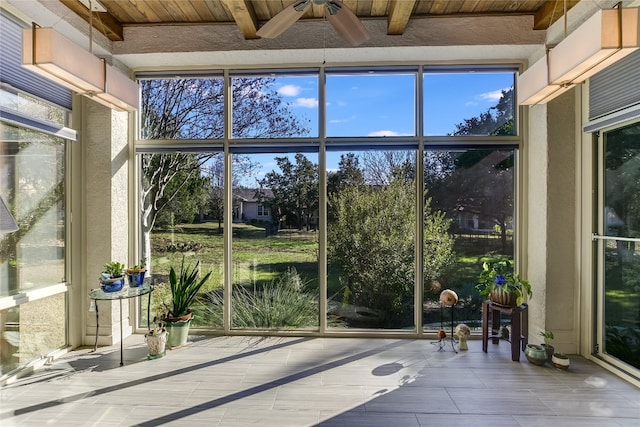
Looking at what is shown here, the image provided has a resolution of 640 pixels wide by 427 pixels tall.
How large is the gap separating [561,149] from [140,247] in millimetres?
4639

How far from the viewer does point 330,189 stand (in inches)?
154

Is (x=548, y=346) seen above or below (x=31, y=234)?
below

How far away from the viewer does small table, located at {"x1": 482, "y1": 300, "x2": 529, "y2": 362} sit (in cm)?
321

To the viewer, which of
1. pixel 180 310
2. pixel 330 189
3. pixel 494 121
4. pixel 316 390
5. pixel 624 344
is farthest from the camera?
pixel 330 189

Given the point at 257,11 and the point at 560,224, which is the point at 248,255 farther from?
the point at 560,224

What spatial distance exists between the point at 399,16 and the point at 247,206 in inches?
97.6

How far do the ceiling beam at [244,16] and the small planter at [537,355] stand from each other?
3.92 m

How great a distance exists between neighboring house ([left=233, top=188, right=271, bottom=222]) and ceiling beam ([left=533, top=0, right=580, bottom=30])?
3.26 metres

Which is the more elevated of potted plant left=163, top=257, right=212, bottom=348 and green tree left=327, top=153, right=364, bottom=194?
green tree left=327, top=153, right=364, bottom=194

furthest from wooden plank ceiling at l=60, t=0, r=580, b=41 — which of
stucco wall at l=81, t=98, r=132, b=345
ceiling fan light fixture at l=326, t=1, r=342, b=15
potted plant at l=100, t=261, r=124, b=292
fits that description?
potted plant at l=100, t=261, r=124, b=292

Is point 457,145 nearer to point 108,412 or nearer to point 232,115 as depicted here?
point 232,115

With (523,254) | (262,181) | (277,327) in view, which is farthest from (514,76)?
(277,327)

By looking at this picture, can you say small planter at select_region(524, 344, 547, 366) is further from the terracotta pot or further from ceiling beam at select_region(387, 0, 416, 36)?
ceiling beam at select_region(387, 0, 416, 36)

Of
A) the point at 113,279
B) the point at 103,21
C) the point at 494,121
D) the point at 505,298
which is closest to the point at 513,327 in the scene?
the point at 505,298
